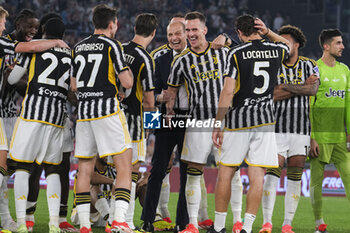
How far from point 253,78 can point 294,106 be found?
1.14 meters

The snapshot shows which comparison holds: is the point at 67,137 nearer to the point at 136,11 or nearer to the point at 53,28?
the point at 53,28

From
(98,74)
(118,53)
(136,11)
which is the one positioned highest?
(136,11)

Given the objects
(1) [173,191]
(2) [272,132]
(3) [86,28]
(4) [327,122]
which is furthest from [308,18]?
(2) [272,132]

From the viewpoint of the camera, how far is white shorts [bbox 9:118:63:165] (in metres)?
5.29

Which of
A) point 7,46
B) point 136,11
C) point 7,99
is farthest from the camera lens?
point 136,11

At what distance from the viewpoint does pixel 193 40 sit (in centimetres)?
579

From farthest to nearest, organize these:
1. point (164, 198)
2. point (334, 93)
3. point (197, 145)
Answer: point (164, 198) < point (334, 93) < point (197, 145)

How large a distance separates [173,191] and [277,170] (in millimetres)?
6917

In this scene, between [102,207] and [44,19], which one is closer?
[44,19]

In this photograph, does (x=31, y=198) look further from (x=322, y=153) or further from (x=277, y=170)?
(x=322, y=153)

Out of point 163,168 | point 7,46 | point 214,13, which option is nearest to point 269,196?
point 163,168

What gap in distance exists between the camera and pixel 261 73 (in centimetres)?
525

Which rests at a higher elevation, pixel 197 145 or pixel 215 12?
pixel 215 12

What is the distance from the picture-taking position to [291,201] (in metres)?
6.04
